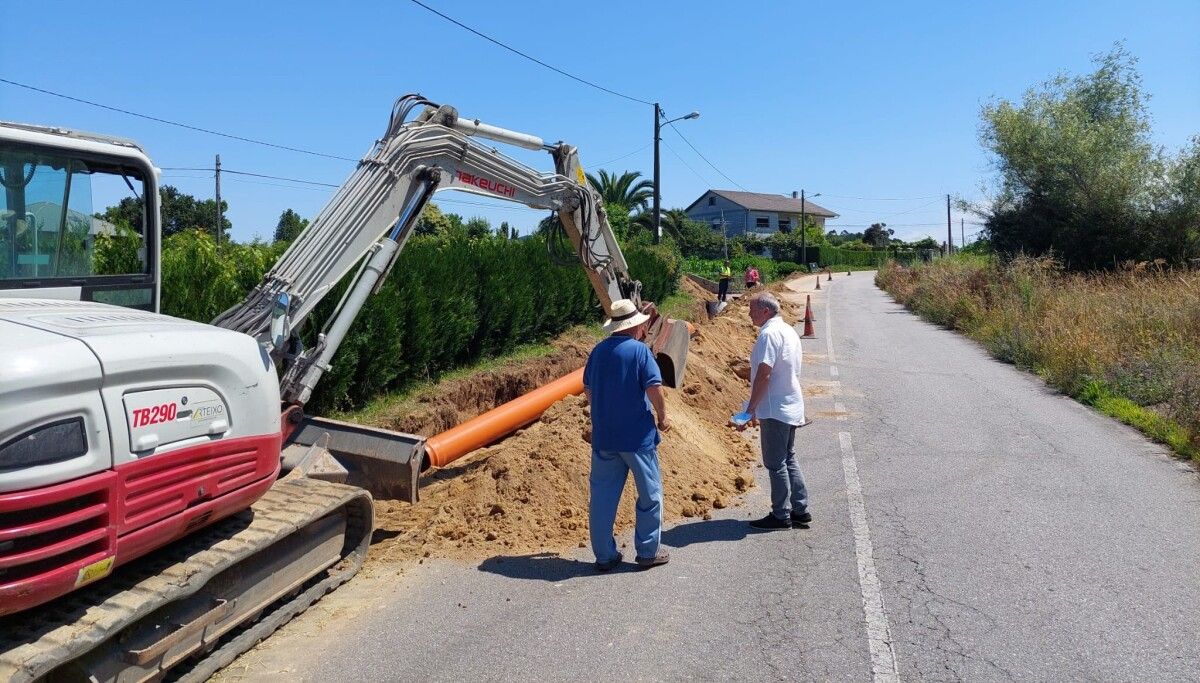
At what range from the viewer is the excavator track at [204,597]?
150 inches

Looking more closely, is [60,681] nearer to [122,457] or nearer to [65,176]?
[122,457]

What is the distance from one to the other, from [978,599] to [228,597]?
14.5 ft

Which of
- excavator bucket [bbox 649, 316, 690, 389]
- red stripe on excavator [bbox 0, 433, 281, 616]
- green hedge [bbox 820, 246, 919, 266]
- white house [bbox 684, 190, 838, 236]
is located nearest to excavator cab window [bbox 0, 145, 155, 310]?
red stripe on excavator [bbox 0, 433, 281, 616]

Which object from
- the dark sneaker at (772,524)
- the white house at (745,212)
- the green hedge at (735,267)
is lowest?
the dark sneaker at (772,524)

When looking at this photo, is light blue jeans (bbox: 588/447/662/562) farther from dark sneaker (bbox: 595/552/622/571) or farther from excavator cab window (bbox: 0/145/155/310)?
excavator cab window (bbox: 0/145/155/310)

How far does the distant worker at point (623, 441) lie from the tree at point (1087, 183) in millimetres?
26567

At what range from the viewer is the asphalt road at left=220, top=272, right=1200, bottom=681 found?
4.76 m

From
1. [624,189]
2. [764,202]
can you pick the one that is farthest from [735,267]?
[764,202]

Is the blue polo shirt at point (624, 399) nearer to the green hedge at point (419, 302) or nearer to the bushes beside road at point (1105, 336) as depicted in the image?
the green hedge at point (419, 302)

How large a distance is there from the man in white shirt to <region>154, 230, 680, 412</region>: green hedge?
19.4 ft

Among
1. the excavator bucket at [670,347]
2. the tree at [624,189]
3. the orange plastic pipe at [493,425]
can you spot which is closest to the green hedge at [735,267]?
the tree at [624,189]

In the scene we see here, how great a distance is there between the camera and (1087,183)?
2884cm

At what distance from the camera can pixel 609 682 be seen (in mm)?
4555

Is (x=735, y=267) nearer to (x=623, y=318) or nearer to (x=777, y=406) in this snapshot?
(x=777, y=406)
